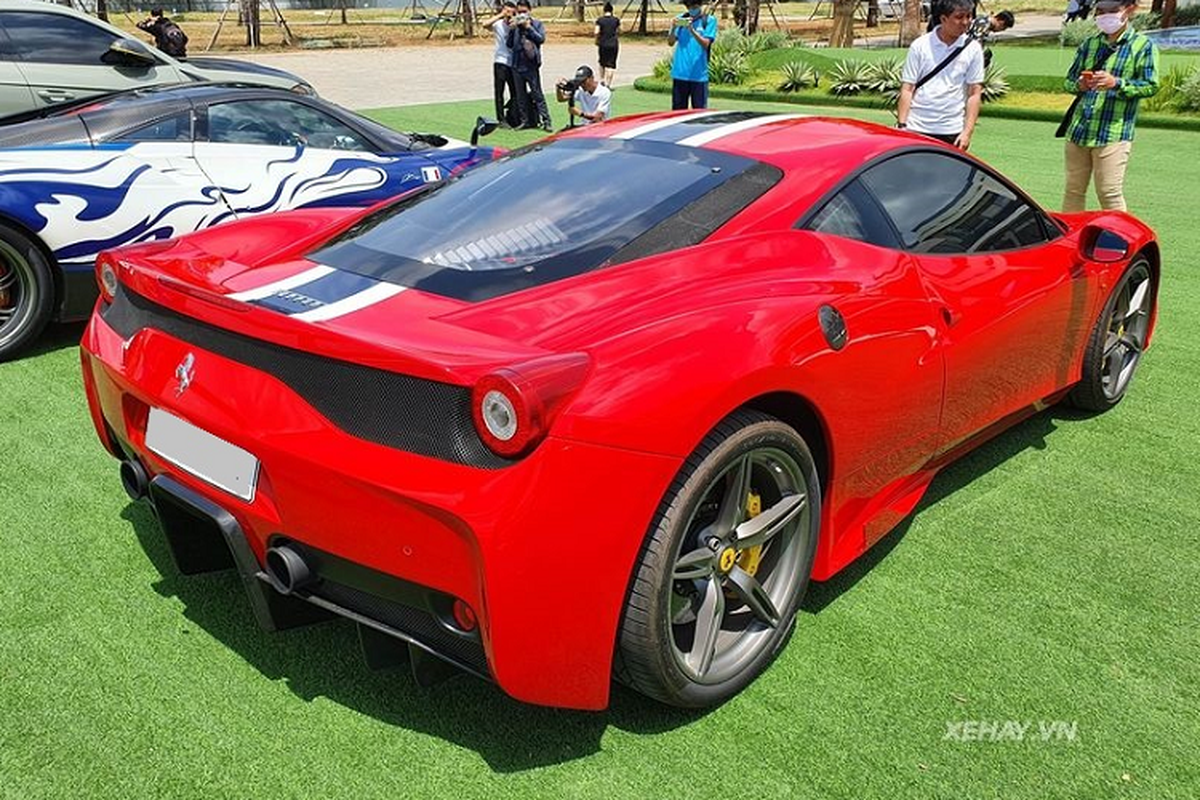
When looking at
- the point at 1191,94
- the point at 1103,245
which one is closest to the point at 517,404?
the point at 1103,245

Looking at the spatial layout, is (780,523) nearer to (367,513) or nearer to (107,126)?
(367,513)

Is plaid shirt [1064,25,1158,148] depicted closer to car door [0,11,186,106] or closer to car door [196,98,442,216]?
car door [196,98,442,216]

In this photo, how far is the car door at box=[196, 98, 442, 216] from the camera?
5215 mm

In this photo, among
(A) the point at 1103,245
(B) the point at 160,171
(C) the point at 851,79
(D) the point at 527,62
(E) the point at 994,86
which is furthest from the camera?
(C) the point at 851,79

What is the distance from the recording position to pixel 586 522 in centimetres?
200

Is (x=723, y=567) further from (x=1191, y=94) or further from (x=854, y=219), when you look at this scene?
(x=1191, y=94)

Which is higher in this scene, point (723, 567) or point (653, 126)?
point (653, 126)

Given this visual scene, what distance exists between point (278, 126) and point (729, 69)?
A: 15.0 metres

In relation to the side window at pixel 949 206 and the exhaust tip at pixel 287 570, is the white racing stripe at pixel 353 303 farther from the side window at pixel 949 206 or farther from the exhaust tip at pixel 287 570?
the side window at pixel 949 206

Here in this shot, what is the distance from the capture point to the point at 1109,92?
5.96 meters

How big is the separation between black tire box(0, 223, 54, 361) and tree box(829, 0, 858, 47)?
24422 mm

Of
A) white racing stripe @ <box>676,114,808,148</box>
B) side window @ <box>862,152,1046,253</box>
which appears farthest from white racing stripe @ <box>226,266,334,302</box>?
side window @ <box>862,152,1046,253</box>

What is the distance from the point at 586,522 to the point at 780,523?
70 cm

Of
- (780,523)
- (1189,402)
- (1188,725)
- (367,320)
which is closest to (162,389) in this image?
(367,320)
